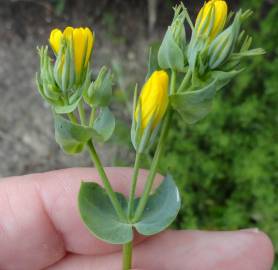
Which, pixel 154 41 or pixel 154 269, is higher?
pixel 154 41

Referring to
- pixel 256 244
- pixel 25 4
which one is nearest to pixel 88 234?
pixel 256 244

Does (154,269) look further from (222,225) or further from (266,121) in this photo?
(266,121)

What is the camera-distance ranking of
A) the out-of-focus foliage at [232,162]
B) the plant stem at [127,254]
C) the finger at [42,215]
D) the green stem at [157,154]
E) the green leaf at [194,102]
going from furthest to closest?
1. the out-of-focus foliage at [232,162]
2. the finger at [42,215]
3. the plant stem at [127,254]
4. the green stem at [157,154]
5. the green leaf at [194,102]

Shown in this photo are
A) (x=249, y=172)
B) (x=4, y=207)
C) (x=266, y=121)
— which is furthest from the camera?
(x=266, y=121)

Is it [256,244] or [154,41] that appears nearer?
[256,244]

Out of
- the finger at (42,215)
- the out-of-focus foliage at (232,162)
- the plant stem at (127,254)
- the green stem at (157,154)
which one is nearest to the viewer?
the green stem at (157,154)

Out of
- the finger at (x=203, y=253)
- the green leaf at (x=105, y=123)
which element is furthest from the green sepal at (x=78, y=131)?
the finger at (x=203, y=253)

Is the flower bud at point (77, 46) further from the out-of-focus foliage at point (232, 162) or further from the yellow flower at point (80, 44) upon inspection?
the out-of-focus foliage at point (232, 162)
